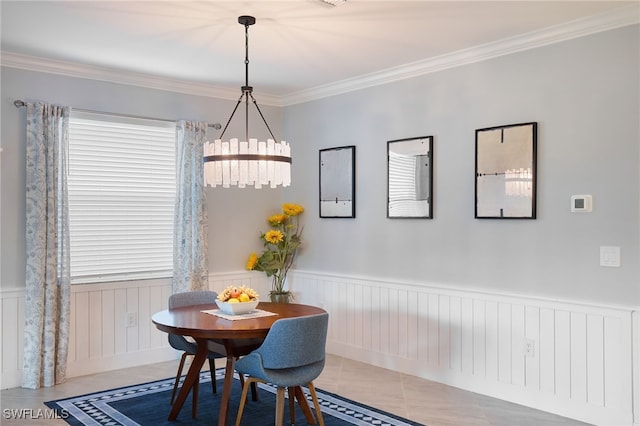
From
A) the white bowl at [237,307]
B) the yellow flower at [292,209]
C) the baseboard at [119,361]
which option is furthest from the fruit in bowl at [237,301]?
the yellow flower at [292,209]

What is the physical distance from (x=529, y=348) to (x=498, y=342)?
0.24m

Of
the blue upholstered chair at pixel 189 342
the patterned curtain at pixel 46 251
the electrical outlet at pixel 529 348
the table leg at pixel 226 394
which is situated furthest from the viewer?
the patterned curtain at pixel 46 251

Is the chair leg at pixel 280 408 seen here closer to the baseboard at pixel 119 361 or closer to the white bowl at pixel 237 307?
the white bowl at pixel 237 307

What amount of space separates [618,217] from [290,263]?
10.4 ft

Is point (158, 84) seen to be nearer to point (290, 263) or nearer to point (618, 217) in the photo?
point (290, 263)

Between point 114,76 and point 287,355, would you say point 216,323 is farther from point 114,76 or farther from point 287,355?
point 114,76

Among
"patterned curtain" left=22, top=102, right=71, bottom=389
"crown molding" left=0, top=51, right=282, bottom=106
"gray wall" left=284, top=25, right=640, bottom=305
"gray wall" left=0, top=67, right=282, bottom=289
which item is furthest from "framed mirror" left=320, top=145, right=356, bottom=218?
"patterned curtain" left=22, top=102, right=71, bottom=389

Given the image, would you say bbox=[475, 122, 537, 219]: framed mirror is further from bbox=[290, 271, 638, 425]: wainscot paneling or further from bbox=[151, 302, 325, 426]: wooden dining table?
bbox=[151, 302, 325, 426]: wooden dining table

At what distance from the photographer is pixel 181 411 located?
3.75m

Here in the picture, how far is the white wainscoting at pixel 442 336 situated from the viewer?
3.46m

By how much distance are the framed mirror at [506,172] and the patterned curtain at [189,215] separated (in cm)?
249

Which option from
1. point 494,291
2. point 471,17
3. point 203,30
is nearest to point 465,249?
point 494,291

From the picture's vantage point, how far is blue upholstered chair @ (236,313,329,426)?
10.0 ft

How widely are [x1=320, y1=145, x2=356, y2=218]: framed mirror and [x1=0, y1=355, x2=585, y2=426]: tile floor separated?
1407 millimetres
